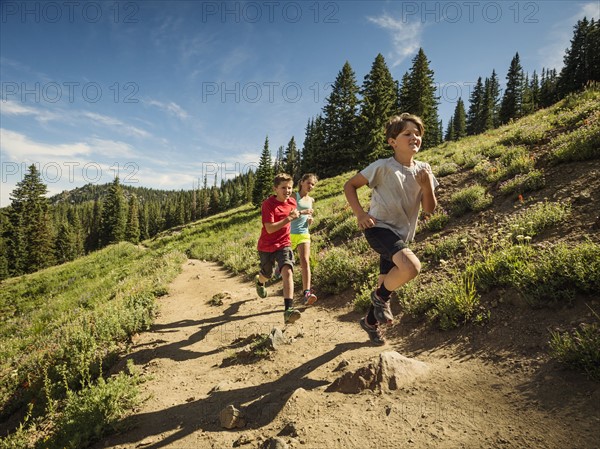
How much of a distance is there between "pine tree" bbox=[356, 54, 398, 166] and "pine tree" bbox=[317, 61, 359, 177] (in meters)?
2.23

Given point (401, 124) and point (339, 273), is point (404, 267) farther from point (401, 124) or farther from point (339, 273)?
point (339, 273)

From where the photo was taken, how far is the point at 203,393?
4012 millimetres

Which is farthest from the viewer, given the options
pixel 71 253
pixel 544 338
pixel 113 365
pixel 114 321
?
pixel 71 253

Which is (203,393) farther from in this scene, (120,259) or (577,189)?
(120,259)

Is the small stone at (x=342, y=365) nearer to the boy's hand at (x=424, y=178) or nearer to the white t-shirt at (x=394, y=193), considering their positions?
the white t-shirt at (x=394, y=193)

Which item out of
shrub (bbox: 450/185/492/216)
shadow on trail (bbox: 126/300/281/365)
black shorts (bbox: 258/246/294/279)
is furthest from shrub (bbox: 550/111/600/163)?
shadow on trail (bbox: 126/300/281/365)

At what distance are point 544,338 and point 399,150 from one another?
8.95 ft

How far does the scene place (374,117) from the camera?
35.7 metres

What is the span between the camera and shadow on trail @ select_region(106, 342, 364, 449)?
10.5 ft

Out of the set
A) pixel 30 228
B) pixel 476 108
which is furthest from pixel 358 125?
pixel 30 228

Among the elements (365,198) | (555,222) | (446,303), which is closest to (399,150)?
(446,303)

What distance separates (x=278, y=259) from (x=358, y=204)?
2662 mm

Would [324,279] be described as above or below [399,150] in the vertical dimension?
below

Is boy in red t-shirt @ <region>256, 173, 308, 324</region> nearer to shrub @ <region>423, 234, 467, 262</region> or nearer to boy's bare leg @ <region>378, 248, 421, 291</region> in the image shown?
boy's bare leg @ <region>378, 248, 421, 291</region>
